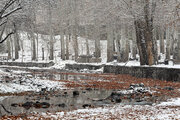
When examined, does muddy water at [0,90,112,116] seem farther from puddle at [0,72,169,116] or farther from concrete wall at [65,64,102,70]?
concrete wall at [65,64,102,70]

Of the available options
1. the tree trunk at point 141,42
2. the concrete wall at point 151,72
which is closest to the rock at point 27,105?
the concrete wall at point 151,72

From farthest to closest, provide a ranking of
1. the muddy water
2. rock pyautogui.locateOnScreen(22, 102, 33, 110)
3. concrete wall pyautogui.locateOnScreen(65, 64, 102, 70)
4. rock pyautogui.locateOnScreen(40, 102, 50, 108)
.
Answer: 1. concrete wall pyautogui.locateOnScreen(65, 64, 102, 70)
2. rock pyautogui.locateOnScreen(40, 102, 50, 108)
3. rock pyautogui.locateOnScreen(22, 102, 33, 110)
4. the muddy water

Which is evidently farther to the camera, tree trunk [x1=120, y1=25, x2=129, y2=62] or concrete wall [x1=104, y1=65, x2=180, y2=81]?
tree trunk [x1=120, y1=25, x2=129, y2=62]

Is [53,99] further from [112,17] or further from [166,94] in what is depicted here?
[112,17]

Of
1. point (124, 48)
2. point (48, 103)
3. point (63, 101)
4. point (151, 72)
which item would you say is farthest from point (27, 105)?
point (124, 48)

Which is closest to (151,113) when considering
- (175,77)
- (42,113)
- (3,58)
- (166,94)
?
(42,113)

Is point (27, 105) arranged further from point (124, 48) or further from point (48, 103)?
point (124, 48)

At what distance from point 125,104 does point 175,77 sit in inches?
375

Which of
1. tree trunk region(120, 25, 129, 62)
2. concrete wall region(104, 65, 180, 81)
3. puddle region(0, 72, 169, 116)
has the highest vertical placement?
tree trunk region(120, 25, 129, 62)

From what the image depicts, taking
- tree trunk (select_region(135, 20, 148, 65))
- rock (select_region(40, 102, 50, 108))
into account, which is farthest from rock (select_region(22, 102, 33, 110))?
tree trunk (select_region(135, 20, 148, 65))

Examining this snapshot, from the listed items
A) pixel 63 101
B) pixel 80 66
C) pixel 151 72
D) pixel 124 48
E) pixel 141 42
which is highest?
pixel 141 42

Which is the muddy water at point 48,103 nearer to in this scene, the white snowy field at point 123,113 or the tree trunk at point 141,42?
the white snowy field at point 123,113

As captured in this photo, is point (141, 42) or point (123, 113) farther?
point (141, 42)

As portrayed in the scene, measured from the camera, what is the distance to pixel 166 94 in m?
15.1
